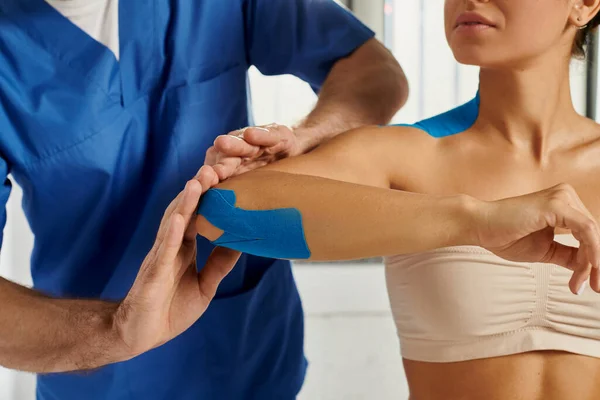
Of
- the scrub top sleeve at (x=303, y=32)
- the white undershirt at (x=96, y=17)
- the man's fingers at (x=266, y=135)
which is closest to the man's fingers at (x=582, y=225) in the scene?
the man's fingers at (x=266, y=135)

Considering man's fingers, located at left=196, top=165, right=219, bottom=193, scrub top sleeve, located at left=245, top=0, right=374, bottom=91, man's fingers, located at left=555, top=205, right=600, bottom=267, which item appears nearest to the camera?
man's fingers, located at left=555, top=205, right=600, bottom=267

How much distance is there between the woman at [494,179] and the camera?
95 centimetres

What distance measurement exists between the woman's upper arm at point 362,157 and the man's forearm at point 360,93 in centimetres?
7

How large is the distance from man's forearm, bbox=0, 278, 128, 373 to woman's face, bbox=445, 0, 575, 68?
1.80 ft

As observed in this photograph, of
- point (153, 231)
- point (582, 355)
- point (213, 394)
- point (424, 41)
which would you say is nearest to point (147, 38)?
point (153, 231)

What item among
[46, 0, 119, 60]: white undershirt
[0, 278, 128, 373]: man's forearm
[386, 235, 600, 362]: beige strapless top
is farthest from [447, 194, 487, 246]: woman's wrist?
[46, 0, 119, 60]: white undershirt

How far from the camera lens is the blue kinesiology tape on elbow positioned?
2.65ft

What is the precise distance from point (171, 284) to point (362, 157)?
29cm

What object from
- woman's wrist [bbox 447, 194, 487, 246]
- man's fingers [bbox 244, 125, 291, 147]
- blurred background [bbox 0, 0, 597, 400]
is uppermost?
man's fingers [bbox 244, 125, 291, 147]

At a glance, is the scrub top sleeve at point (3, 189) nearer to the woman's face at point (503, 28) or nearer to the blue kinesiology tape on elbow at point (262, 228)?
the blue kinesiology tape on elbow at point (262, 228)

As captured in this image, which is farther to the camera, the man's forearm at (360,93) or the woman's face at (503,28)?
the man's forearm at (360,93)

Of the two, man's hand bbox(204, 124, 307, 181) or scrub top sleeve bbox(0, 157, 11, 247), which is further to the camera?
scrub top sleeve bbox(0, 157, 11, 247)

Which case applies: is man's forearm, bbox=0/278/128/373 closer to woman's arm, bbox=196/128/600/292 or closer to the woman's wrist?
woman's arm, bbox=196/128/600/292

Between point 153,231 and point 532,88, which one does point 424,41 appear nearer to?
point 532,88
